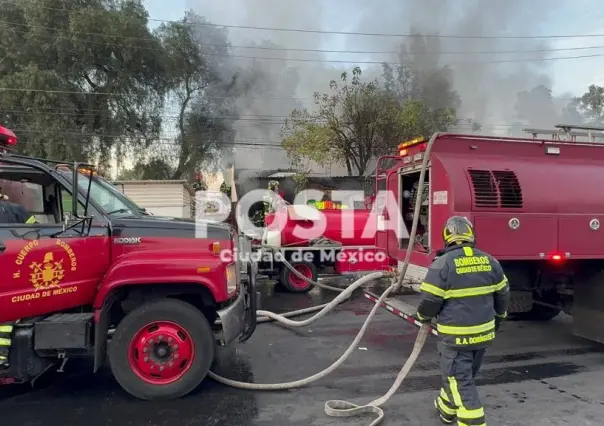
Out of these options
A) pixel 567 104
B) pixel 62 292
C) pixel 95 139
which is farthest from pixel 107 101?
pixel 567 104

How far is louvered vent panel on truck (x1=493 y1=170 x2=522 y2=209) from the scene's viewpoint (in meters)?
5.45

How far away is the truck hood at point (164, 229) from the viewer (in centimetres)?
448

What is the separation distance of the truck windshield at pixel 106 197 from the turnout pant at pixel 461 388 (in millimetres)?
3185

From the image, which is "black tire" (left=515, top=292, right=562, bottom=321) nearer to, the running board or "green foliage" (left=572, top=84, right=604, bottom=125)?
the running board

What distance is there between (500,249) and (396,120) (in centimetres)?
1725

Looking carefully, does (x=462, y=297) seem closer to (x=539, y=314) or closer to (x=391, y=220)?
(x=391, y=220)

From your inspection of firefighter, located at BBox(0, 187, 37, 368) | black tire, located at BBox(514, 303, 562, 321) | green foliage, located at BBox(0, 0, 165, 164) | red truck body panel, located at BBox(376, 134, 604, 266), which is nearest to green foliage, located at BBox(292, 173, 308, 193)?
green foliage, located at BBox(0, 0, 165, 164)

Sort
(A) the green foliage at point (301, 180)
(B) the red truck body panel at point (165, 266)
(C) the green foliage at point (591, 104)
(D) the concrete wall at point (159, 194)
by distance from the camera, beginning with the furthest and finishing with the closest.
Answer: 1. (C) the green foliage at point (591, 104)
2. (A) the green foliage at point (301, 180)
3. (D) the concrete wall at point (159, 194)
4. (B) the red truck body panel at point (165, 266)

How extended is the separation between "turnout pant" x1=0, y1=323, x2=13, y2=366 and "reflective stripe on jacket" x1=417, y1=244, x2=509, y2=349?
3.31 metres

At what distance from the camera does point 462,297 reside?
12.1 ft

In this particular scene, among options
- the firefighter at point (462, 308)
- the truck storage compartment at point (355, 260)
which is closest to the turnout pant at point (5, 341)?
the firefighter at point (462, 308)

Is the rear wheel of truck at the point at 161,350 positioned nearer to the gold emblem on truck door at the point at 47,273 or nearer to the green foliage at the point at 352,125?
the gold emblem on truck door at the point at 47,273

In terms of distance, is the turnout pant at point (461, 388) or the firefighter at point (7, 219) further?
the firefighter at point (7, 219)

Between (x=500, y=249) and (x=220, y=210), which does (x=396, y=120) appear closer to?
(x=220, y=210)
